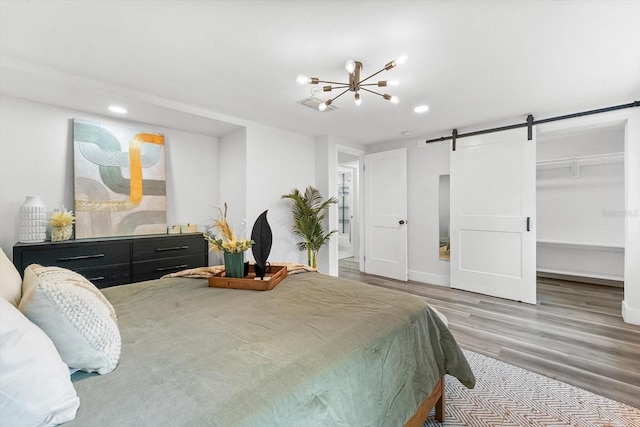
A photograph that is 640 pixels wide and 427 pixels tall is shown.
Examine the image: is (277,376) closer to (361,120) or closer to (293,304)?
(293,304)

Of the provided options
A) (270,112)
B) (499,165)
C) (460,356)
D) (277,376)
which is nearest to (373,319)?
(277,376)

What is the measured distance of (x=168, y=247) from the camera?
3371mm

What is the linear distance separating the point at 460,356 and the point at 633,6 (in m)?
2.24

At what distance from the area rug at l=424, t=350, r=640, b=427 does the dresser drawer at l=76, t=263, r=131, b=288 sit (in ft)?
10.2

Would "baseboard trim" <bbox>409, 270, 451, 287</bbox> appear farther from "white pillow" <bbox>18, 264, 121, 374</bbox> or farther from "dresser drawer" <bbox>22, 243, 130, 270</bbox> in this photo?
"white pillow" <bbox>18, 264, 121, 374</bbox>

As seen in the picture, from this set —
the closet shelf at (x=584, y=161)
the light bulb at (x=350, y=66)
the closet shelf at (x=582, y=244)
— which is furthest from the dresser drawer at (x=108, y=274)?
the closet shelf at (x=584, y=161)

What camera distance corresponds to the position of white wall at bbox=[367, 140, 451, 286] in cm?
445

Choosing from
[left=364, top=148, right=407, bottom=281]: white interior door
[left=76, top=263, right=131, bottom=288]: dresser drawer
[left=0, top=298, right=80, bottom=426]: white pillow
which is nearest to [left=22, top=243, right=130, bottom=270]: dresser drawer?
[left=76, top=263, right=131, bottom=288]: dresser drawer

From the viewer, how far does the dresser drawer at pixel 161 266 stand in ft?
10.3

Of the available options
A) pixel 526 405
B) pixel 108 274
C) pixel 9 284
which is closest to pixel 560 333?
pixel 526 405

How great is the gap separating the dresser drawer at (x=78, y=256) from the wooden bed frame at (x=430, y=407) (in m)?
3.09

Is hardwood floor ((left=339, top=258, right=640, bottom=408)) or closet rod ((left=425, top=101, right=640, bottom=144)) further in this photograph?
closet rod ((left=425, top=101, right=640, bottom=144))

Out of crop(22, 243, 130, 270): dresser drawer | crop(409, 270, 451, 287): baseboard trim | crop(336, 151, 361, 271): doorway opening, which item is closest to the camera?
crop(22, 243, 130, 270): dresser drawer

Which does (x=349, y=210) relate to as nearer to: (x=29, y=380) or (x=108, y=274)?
(x=108, y=274)
